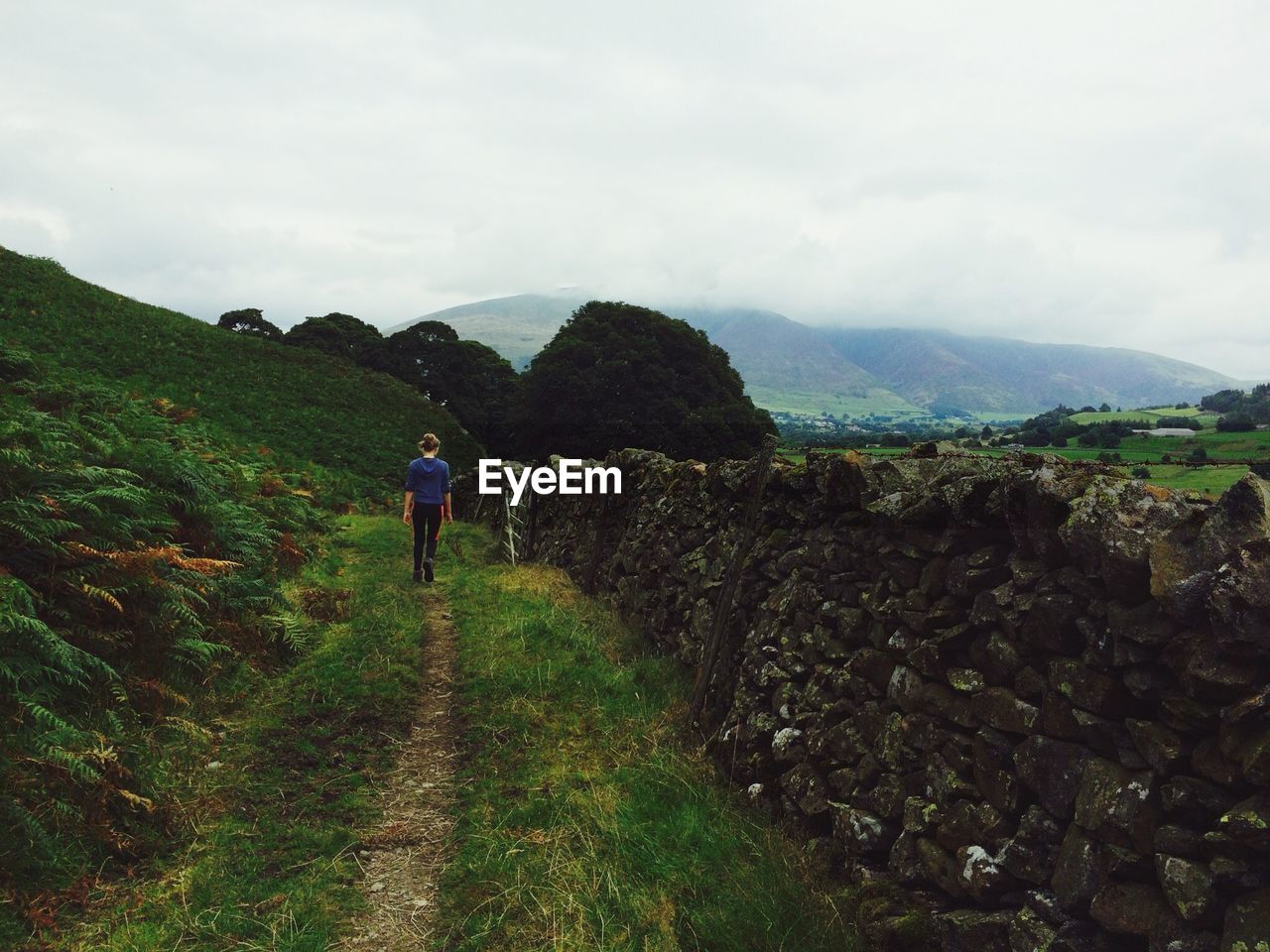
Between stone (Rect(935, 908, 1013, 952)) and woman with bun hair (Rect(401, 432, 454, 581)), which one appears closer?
stone (Rect(935, 908, 1013, 952))

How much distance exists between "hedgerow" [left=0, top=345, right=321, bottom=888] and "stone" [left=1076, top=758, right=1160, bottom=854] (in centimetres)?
585

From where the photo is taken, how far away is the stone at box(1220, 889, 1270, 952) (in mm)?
2779

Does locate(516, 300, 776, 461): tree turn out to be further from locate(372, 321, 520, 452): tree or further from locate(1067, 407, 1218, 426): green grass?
locate(1067, 407, 1218, 426): green grass

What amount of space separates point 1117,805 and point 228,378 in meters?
38.1

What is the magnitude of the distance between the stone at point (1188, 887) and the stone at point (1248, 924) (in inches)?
3.0

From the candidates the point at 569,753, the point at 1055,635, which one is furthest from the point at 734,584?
the point at 1055,635

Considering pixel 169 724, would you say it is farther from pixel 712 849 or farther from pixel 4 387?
pixel 4 387

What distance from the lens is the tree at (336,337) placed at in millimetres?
60969

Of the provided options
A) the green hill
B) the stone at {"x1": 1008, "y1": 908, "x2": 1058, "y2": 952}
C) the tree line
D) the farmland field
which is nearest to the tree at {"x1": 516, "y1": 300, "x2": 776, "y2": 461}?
the tree line

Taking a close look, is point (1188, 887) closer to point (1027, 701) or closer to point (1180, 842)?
point (1180, 842)

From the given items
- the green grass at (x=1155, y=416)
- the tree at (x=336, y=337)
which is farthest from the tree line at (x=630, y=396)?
the green grass at (x=1155, y=416)

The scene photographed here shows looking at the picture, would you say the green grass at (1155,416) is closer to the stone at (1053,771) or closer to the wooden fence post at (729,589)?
the wooden fence post at (729,589)

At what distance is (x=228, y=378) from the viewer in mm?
34406

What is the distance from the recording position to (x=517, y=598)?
1258 cm
